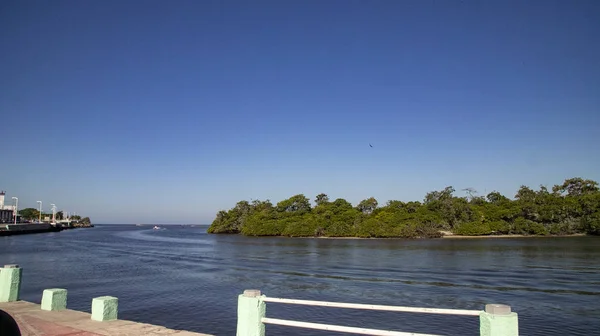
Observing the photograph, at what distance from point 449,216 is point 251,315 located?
112103 millimetres

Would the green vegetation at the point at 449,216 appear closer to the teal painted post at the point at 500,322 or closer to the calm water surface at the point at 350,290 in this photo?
the calm water surface at the point at 350,290

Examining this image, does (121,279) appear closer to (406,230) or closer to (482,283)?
(482,283)

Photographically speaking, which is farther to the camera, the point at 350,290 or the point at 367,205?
the point at 367,205

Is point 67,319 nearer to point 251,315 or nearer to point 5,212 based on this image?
point 251,315

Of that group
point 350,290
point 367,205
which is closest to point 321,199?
point 367,205

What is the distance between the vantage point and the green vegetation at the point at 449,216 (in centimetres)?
10219

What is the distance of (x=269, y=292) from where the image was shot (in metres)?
24.9

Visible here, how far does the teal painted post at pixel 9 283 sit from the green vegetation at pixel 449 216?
9892cm

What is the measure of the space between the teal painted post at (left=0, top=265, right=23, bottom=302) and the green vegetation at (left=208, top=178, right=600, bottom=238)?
98915 millimetres

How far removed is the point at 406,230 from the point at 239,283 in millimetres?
80800

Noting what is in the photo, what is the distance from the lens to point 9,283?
11109 millimetres

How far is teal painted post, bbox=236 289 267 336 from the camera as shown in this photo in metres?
6.52

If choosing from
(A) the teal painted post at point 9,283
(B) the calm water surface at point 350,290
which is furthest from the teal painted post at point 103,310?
(B) the calm water surface at point 350,290

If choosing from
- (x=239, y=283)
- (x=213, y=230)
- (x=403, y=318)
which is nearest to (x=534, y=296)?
(x=403, y=318)
